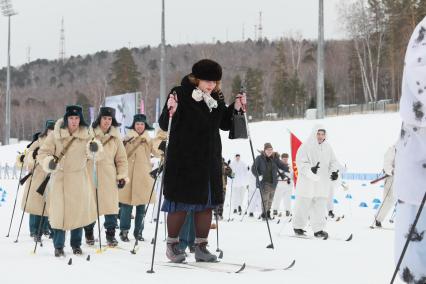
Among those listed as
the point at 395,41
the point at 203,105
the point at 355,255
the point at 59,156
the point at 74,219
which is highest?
the point at 395,41

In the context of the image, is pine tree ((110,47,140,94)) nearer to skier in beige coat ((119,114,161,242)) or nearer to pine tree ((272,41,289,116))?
pine tree ((272,41,289,116))

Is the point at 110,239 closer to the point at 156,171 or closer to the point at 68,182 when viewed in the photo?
the point at 156,171

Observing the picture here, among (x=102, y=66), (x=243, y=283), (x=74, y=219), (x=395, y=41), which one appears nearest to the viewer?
(x=243, y=283)

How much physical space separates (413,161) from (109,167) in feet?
16.2

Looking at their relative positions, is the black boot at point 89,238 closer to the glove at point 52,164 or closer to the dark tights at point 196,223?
the glove at point 52,164

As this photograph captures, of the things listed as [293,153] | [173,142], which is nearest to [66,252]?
[173,142]

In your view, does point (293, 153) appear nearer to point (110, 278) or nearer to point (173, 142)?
point (173, 142)

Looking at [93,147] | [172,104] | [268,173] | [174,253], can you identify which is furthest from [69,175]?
[268,173]

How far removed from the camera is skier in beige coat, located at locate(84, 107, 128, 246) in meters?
7.32

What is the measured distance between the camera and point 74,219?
630 cm

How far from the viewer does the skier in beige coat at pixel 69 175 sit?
627 cm

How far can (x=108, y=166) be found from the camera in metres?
7.46

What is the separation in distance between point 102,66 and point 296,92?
6579 centimetres

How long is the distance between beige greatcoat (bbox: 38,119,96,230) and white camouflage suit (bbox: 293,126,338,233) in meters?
3.46
